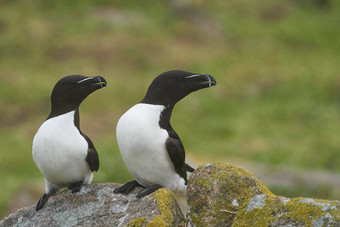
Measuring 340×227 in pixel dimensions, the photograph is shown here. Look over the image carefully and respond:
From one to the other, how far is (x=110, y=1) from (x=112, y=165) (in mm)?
12818

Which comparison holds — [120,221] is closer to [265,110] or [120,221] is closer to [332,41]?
[265,110]

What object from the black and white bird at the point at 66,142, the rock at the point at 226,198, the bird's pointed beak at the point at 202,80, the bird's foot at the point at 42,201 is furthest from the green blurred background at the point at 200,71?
the rock at the point at 226,198

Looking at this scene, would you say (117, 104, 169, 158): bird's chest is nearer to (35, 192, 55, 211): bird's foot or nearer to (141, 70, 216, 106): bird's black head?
(141, 70, 216, 106): bird's black head

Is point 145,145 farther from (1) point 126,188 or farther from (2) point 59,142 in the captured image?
(2) point 59,142

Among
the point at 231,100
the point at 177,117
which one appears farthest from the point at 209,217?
the point at 231,100

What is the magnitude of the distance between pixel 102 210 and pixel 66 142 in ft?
2.41

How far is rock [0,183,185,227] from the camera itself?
17.9 feet

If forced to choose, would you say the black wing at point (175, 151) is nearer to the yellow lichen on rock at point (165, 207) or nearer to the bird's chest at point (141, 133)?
Answer: the bird's chest at point (141, 133)

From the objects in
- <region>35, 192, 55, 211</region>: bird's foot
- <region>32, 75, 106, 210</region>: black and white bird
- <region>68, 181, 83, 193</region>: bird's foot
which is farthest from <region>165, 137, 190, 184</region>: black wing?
<region>35, 192, 55, 211</region>: bird's foot

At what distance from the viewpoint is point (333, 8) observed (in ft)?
91.4

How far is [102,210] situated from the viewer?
5.92 m

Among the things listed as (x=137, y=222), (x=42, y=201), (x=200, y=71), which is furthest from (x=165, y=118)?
(x=200, y=71)

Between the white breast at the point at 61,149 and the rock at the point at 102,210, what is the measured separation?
0.81ft

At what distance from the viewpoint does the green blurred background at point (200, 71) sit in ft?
52.7
